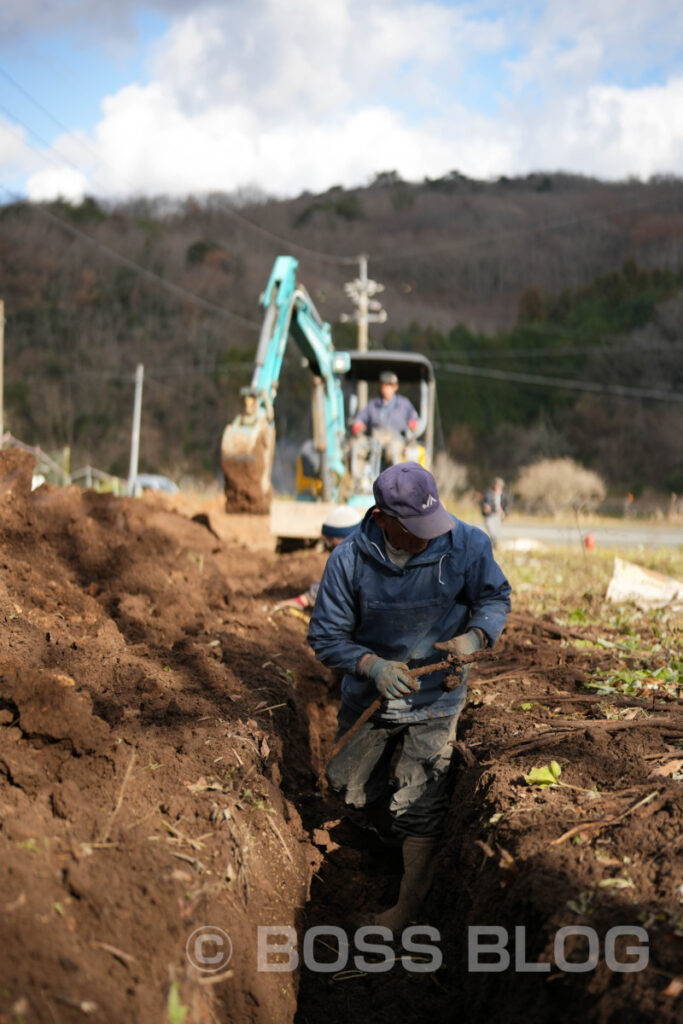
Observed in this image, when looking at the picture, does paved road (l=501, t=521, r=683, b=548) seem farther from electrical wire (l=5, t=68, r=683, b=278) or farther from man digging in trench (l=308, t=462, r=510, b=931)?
electrical wire (l=5, t=68, r=683, b=278)

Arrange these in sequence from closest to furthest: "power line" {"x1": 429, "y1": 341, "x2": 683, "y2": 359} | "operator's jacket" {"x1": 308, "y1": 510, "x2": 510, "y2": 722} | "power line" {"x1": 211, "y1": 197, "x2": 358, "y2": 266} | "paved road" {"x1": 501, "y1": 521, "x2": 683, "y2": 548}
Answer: "operator's jacket" {"x1": 308, "y1": 510, "x2": 510, "y2": 722}
"paved road" {"x1": 501, "y1": 521, "x2": 683, "y2": 548}
"power line" {"x1": 429, "y1": 341, "x2": 683, "y2": 359}
"power line" {"x1": 211, "y1": 197, "x2": 358, "y2": 266}

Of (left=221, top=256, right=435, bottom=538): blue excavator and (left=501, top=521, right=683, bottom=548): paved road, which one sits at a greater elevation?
(left=221, top=256, right=435, bottom=538): blue excavator

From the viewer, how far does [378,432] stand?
11367 millimetres

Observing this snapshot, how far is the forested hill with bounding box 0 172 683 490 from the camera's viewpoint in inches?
1698

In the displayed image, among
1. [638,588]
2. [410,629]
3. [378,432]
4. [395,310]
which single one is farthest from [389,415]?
[395,310]

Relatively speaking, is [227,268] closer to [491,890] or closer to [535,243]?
[535,243]

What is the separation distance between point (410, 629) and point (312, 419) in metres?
8.10

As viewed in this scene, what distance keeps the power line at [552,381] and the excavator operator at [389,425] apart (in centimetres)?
3053

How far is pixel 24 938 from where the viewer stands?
2.35m

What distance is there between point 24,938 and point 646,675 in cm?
397

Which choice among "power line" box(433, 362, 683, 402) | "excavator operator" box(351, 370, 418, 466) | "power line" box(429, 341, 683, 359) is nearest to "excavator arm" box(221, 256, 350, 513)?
"excavator operator" box(351, 370, 418, 466)

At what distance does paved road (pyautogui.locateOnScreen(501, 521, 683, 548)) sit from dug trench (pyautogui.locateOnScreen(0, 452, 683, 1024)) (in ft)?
39.9

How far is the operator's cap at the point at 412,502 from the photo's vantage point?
13.4ft

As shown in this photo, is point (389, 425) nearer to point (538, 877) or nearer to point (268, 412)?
point (268, 412)
